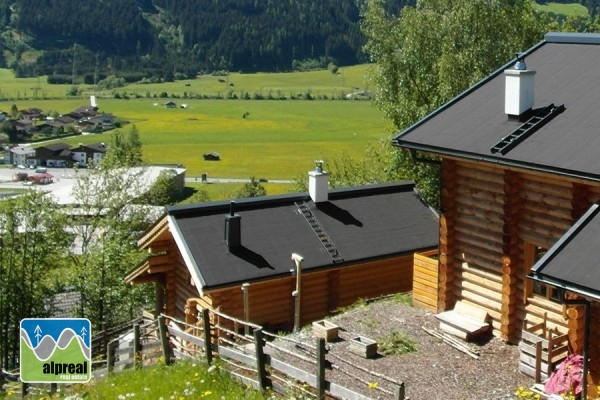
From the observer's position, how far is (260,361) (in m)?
13.2

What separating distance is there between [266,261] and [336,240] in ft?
7.56

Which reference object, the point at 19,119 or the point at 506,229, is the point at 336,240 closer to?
the point at 506,229

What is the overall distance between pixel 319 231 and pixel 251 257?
2369mm

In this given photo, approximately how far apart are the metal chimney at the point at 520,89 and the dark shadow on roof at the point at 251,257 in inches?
269

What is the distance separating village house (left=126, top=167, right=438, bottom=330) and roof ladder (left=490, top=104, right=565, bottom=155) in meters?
5.99

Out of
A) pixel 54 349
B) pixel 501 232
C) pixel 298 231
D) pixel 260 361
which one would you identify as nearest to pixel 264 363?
pixel 260 361

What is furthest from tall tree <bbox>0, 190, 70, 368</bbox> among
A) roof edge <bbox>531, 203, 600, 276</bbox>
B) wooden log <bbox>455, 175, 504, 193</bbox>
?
roof edge <bbox>531, 203, 600, 276</bbox>

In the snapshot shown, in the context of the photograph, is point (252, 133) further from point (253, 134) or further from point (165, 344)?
point (165, 344)

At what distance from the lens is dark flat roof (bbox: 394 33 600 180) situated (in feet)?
49.3

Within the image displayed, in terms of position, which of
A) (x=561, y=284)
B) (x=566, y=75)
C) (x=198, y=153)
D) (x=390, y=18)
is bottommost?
(x=198, y=153)

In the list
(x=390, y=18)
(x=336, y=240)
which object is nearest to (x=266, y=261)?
(x=336, y=240)

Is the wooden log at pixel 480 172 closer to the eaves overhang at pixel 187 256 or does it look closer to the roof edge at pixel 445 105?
the roof edge at pixel 445 105

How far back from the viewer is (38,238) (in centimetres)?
3747

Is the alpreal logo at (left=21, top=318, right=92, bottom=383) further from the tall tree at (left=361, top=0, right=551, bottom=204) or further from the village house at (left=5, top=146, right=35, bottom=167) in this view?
the village house at (left=5, top=146, right=35, bottom=167)
